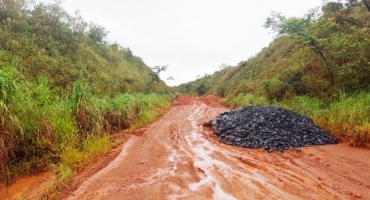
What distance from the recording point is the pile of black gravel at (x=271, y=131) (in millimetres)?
7633

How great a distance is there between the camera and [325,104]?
1016 centimetres

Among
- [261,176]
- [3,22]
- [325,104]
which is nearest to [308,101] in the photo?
[325,104]

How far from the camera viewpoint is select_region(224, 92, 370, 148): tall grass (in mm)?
7191

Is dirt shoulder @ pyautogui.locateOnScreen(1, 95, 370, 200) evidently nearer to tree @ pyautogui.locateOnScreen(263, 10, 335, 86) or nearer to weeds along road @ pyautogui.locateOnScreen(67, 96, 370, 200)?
weeds along road @ pyautogui.locateOnScreen(67, 96, 370, 200)

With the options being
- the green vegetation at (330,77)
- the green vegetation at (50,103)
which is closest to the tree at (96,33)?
the green vegetation at (50,103)

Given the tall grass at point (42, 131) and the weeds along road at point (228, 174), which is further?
the tall grass at point (42, 131)

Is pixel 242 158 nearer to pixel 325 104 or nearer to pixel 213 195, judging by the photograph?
pixel 213 195

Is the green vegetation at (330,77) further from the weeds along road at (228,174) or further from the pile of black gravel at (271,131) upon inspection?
the weeds along road at (228,174)

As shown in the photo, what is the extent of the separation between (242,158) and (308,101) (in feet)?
19.4

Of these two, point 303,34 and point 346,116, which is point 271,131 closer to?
point 346,116

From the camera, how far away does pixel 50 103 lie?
24.2 feet

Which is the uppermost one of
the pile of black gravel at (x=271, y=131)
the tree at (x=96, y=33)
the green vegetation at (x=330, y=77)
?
the tree at (x=96, y=33)

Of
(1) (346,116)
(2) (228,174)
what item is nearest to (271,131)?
(1) (346,116)

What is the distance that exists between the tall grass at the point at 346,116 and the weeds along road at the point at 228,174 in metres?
0.45
